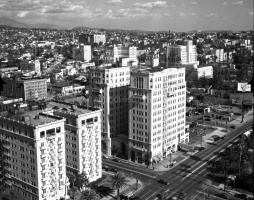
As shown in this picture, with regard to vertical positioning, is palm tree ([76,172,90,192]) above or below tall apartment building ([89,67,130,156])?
below

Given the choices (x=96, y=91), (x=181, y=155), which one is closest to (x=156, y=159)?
(x=181, y=155)

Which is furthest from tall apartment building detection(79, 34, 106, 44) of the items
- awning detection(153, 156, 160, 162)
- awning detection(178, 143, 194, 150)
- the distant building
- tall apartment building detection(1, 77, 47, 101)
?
awning detection(153, 156, 160, 162)

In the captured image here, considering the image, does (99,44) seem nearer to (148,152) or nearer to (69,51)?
(69,51)

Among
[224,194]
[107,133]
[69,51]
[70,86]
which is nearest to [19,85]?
[70,86]

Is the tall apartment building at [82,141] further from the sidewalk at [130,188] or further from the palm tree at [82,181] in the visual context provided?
the sidewalk at [130,188]

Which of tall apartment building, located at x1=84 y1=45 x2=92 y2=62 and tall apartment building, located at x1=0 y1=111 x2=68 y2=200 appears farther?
tall apartment building, located at x1=84 y1=45 x2=92 y2=62

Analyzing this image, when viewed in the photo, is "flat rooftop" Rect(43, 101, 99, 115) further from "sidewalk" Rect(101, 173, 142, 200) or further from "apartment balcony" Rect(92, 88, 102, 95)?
"sidewalk" Rect(101, 173, 142, 200)
